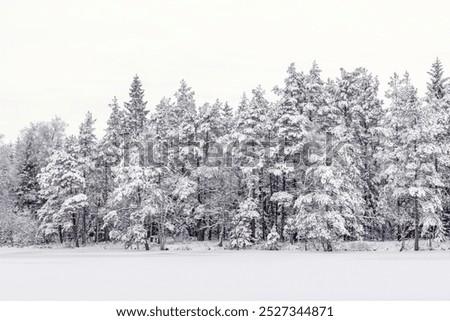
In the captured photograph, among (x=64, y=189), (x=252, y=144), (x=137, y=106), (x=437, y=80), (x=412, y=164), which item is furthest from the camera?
(x=137, y=106)

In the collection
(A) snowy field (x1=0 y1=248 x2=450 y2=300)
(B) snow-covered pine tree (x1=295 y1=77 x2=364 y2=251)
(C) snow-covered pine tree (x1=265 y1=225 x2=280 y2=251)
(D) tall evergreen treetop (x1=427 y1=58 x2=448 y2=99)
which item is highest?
(D) tall evergreen treetop (x1=427 y1=58 x2=448 y2=99)

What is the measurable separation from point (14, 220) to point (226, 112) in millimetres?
27506

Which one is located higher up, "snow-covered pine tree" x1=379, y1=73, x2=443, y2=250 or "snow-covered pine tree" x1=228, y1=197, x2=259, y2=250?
"snow-covered pine tree" x1=379, y1=73, x2=443, y2=250

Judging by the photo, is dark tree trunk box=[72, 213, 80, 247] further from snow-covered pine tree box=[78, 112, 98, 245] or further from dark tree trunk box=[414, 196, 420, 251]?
dark tree trunk box=[414, 196, 420, 251]

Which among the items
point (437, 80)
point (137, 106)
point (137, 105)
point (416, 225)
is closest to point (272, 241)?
point (416, 225)

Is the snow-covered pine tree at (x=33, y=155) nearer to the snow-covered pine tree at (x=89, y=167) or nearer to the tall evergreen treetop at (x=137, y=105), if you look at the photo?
the snow-covered pine tree at (x=89, y=167)

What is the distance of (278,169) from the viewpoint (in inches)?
1905

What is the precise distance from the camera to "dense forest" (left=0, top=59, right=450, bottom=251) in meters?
44.3

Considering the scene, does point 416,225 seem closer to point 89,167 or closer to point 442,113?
point 442,113

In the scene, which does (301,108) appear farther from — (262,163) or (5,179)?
(5,179)

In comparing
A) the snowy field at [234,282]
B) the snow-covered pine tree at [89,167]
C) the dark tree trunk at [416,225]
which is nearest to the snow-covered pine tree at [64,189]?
the snow-covered pine tree at [89,167]

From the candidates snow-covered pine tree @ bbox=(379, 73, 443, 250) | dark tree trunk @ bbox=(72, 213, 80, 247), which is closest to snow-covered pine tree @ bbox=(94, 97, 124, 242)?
dark tree trunk @ bbox=(72, 213, 80, 247)
